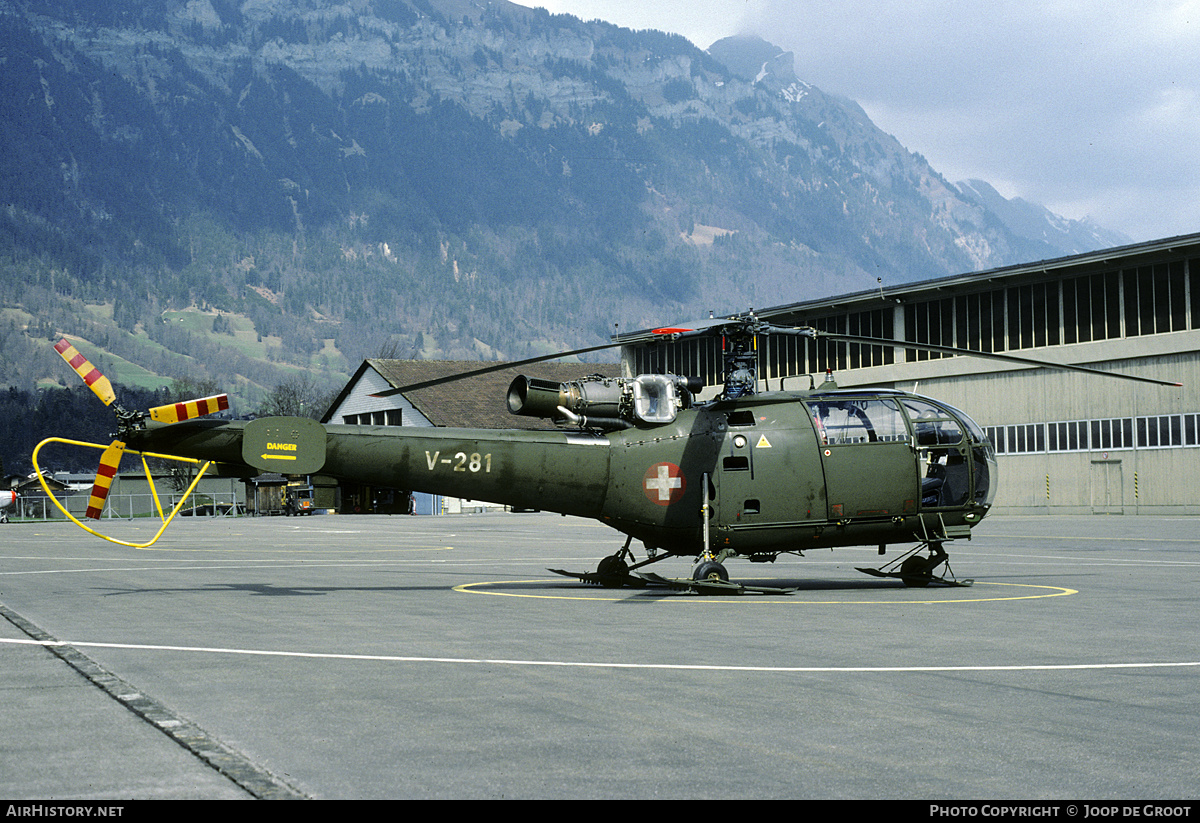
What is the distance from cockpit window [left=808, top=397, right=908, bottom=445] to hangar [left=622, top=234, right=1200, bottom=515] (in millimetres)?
34172

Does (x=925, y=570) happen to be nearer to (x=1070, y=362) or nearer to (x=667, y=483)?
(x=667, y=483)

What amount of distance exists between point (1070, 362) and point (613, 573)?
40.4m

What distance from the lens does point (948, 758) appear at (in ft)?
22.3

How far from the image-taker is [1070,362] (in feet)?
174

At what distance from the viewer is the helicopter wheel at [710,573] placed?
17484 mm

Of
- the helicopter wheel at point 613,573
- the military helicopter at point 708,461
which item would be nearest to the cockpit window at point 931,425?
the military helicopter at point 708,461

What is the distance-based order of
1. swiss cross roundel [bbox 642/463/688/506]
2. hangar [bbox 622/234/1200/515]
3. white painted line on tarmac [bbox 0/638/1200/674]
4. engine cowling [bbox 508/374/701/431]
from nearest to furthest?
1. white painted line on tarmac [bbox 0/638/1200/674]
2. engine cowling [bbox 508/374/701/431]
3. swiss cross roundel [bbox 642/463/688/506]
4. hangar [bbox 622/234/1200/515]

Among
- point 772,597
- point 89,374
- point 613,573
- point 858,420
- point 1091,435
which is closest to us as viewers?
point 89,374

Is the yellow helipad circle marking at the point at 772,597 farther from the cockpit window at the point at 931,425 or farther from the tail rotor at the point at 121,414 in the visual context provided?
the tail rotor at the point at 121,414

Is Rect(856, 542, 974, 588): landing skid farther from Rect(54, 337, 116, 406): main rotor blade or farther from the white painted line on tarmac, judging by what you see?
Rect(54, 337, 116, 406): main rotor blade

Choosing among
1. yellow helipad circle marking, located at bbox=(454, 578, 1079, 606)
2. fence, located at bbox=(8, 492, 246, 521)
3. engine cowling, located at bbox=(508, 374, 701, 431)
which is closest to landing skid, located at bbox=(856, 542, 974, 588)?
yellow helipad circle marking, located at bbox=(454, 578, 1079, 606)

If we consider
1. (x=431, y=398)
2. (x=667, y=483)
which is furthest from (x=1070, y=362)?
(x=431, y=398)

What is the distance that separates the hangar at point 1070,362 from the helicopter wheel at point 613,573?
113ft

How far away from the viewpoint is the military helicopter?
Answer: 1773cm
